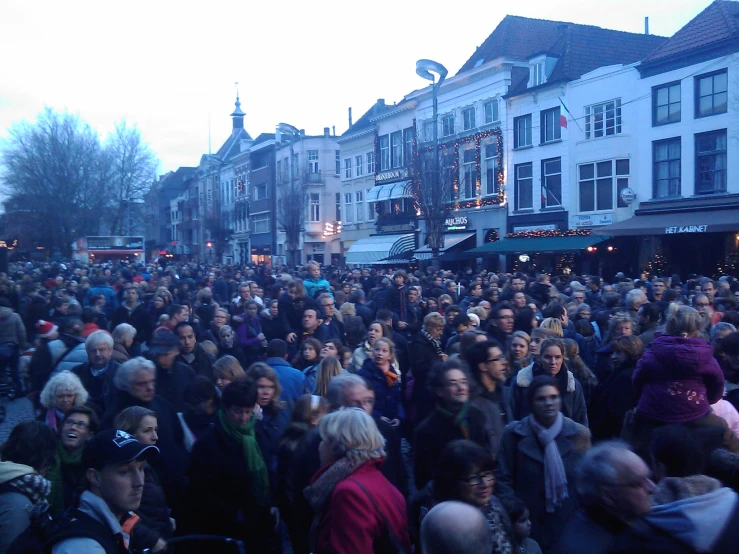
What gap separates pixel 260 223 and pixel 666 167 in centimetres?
4075

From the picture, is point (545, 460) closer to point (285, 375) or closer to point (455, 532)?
point (455, 532)

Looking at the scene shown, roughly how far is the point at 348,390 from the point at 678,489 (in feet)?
6.48

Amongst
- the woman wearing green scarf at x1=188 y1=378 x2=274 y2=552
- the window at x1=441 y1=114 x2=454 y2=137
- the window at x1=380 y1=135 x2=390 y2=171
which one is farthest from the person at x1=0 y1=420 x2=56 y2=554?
the window at x1=380 y1=135 x2=390 y2=171

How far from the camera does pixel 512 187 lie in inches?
1215

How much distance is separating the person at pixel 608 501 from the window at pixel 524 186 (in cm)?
2811

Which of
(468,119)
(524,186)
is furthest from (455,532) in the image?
(468,119)

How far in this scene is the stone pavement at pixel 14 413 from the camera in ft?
31.2

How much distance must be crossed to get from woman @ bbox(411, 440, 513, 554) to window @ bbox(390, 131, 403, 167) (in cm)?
3680

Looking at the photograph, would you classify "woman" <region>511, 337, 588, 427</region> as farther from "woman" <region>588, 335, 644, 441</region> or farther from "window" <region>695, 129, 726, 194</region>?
"window" <region>695, 129, 726, 194</region>

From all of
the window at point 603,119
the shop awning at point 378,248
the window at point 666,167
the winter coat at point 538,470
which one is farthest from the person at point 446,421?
the shop awning at point 378,248

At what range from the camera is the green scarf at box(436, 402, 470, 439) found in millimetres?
4121

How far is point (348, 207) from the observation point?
45.9 m

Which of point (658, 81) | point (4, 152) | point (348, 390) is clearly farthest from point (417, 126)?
point (348, 390)

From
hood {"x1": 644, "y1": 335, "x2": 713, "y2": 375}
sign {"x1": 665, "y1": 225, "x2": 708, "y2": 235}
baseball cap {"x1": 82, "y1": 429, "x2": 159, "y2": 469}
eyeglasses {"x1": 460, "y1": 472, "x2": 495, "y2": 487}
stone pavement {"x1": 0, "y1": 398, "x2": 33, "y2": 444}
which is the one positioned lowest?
stone pavement {"x1": 0, "y1": 398, "x2": 33, "y2": 444}
